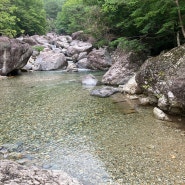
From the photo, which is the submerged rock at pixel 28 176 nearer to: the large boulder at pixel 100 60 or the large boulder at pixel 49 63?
the large boulder at pixel 100 60

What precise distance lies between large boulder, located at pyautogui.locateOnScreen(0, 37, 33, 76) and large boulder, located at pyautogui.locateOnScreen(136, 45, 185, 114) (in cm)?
1289

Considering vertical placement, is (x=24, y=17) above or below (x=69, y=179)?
above

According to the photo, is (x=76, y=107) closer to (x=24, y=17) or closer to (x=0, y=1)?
(x=0, y=1)

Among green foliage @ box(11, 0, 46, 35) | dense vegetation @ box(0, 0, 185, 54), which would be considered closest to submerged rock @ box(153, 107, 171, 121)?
dense vegetation @ box(0, 0, 185, 54)

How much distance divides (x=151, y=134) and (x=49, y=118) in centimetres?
386

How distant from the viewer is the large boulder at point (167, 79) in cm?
811

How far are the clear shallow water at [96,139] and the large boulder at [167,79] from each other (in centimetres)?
81

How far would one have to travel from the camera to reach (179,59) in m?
8.84

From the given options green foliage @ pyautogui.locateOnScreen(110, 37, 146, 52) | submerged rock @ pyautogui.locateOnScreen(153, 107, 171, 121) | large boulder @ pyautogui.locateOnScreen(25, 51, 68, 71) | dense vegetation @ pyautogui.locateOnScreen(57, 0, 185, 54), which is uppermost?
dense vegetation @ pyautogui.locateOnScreen(57, 0, 185, 54)

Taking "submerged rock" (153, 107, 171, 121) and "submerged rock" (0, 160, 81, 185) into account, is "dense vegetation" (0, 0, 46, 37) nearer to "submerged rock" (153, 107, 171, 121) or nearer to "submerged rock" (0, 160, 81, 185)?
"submerged rock" (153, 107, 171, 121)

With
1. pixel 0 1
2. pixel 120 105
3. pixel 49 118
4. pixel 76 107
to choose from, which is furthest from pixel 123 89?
pixel 0 1

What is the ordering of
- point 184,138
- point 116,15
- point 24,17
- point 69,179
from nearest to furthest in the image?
point 69,179 → point 184,138 → point 116,15 → point 24,17

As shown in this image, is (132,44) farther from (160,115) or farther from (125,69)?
(160,115)

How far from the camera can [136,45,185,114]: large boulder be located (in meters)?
8.11
